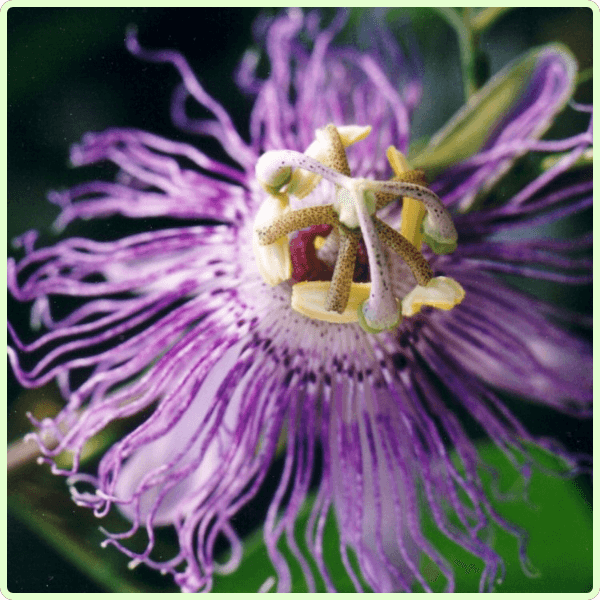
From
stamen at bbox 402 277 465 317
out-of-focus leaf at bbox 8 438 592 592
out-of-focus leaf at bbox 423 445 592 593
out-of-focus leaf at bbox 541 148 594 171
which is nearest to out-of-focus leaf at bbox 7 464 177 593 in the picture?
out-of-focus leaf at bbox 8 438 592 592

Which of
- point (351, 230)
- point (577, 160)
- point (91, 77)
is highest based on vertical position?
point (91, 77)

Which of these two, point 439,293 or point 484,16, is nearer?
point 439,293

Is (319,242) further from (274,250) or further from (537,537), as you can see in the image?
(537,537)

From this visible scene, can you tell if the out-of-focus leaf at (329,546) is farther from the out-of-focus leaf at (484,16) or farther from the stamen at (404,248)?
the out-of-focus leaf at (484,16)

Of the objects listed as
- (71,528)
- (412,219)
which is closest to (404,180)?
(412,219)

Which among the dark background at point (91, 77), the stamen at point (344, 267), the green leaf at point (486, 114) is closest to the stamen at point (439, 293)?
the stamen at point (344, 267)

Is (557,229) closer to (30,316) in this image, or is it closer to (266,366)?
(266,366)
